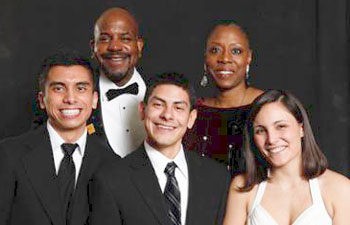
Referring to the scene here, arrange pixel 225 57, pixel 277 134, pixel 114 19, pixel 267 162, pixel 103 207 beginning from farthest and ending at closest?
1. pixel 114 19
2. pixel 225 57
3. pixel 267 162
4. pixel 277 134
5. pixel 103 207

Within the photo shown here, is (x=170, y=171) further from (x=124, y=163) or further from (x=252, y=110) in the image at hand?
(x=252, y=110)

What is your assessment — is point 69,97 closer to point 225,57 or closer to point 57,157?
point 57,157

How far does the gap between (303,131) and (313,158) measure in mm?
142

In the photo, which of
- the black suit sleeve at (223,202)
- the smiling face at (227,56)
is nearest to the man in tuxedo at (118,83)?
the smiling face at (227,56)

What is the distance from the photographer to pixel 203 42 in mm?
4598

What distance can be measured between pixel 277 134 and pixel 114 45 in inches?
46.5

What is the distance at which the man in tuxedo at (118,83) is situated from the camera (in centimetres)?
380

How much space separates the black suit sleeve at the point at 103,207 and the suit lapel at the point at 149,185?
136 mm

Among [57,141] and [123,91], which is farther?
[123,91]

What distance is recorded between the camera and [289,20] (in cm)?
459

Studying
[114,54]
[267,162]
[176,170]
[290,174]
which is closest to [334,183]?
[290,174]

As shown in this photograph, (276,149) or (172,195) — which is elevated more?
(276,149)

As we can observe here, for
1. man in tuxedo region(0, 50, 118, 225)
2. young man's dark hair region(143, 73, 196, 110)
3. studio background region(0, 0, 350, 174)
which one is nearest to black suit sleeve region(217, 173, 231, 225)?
young man's dark hair region(143, 73, 196, 110)

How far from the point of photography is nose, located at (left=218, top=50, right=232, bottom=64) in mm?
3793
